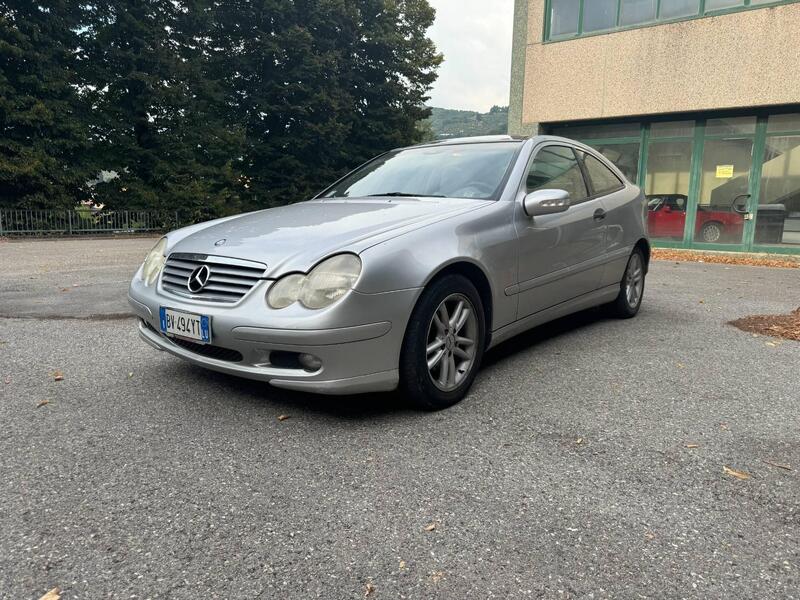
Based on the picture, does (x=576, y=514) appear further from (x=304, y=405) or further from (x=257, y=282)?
(x=257, y=282)

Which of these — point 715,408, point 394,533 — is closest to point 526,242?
point 715,408

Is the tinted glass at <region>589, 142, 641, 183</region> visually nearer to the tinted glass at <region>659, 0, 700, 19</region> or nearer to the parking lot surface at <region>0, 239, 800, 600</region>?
the tinted glass at <region>659, 0, 700, 19</region>

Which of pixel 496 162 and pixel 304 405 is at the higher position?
pixel 496 162

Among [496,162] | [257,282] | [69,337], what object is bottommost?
[69,337]

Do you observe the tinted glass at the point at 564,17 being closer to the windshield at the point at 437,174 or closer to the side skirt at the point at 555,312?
the side skirt at the point at 555,312

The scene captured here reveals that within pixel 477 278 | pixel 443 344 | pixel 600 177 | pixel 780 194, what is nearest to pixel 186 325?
pixel 443 344

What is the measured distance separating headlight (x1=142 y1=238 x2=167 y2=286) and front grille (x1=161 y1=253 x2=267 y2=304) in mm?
234

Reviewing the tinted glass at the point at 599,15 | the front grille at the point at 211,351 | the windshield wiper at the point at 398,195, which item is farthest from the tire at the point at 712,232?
the front grille at the point at 211,351

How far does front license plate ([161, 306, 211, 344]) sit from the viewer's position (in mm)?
2713

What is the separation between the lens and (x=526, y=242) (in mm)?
3525

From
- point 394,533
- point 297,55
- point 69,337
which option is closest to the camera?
point 394,533

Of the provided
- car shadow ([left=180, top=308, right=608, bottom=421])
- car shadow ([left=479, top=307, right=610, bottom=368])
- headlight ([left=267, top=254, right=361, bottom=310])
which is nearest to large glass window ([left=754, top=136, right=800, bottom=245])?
car shadow ([left=479, top=307, right=610, bottom=368])

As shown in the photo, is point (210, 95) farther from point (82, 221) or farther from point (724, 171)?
point (724, 171)

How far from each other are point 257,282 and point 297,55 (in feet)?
71.2
